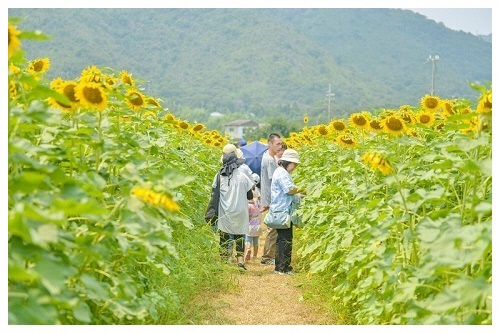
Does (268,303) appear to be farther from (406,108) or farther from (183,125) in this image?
(183,125)

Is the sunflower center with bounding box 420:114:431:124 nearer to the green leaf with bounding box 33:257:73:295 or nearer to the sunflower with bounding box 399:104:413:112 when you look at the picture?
the sunflower with bounding box 399:104:413:112

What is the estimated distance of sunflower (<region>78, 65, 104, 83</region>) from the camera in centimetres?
381

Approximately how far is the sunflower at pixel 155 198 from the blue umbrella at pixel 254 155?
758cm

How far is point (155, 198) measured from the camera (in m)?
2.57

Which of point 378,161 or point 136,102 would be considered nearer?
point 378,161

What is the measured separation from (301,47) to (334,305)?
134 meters

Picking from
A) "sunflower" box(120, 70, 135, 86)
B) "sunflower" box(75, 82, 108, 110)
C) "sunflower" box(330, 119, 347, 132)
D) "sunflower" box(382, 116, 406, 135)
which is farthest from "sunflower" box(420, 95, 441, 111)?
"sunflower" box(75, 82, 108, 110)

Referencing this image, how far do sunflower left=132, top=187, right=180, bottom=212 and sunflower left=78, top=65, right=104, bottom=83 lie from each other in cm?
134

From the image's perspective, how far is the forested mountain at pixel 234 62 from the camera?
359 feet

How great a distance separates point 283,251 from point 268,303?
47.7 inches

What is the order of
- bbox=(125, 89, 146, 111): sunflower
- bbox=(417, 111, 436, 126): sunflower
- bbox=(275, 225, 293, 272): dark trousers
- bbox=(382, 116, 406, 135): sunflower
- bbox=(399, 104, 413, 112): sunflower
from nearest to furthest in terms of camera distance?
bbox=(125, 89, 146, 111): sunflower < bbox=(382, 116, 406, 135): sunflower < bbox=(417, 111, 436, 126): sunflower < bbox=(399, 104, 413, 112): sunflower < bbox=(275, 225, 293, 272): dark trousers

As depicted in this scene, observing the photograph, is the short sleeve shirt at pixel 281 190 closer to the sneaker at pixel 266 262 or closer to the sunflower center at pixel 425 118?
the sneaker at pixel 266 262

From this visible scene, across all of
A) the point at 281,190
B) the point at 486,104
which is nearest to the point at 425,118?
the point at 281,190

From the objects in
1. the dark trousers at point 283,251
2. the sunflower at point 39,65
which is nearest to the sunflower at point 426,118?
the dark trousers at point 283,251
